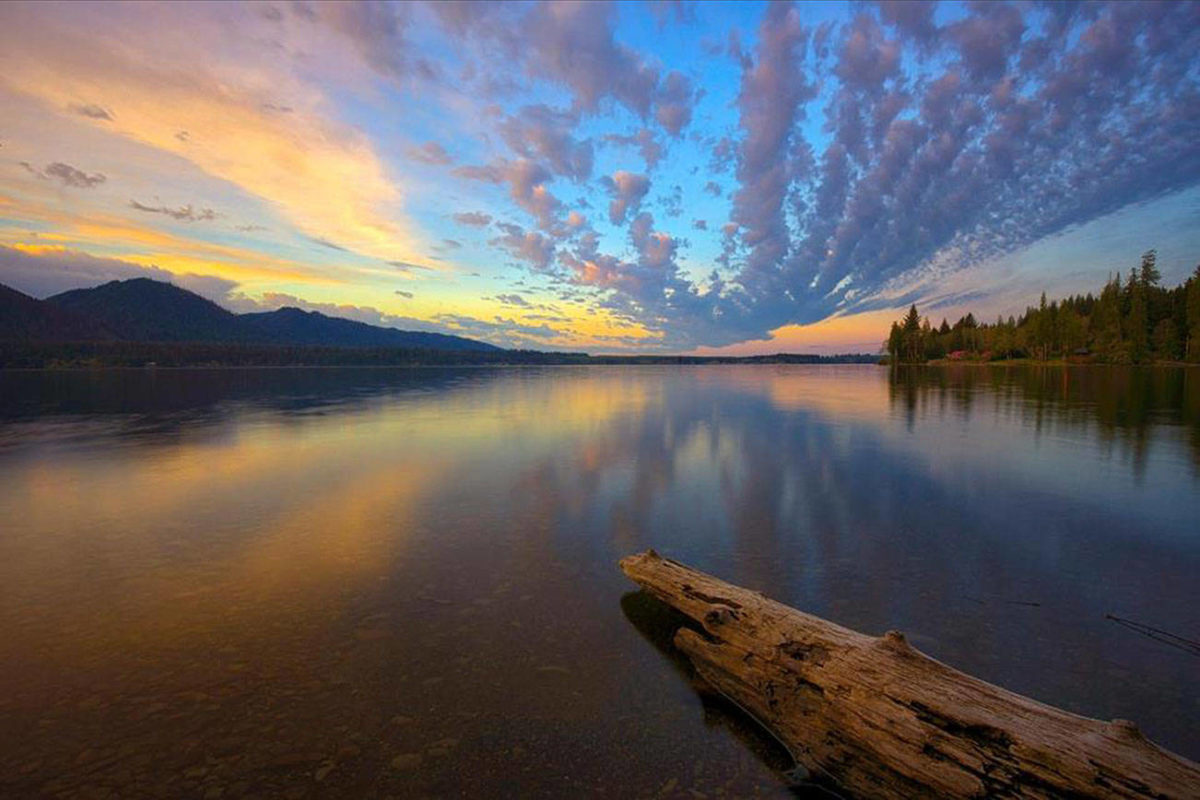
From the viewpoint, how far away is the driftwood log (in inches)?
159

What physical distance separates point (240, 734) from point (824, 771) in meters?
6.23

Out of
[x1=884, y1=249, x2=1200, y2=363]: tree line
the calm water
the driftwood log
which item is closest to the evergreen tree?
[x1=884, y1=249, x2=1200, y2=363]: tree line

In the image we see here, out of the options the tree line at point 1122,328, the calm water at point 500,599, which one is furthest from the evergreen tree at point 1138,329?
the calm water at point 500,599

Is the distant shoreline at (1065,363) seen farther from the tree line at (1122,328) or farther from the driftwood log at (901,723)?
the driftwood log at (901,723)

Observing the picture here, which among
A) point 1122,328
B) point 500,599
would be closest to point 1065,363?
point 1122,328

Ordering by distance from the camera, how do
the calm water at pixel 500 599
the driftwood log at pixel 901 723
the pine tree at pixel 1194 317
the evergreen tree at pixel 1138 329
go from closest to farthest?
the driftwood log at pixel 901 723 < the calm water at pixel 500 599 < the pine tree at pixel 1194 317 < the evergreen tree at pixel 1138 329

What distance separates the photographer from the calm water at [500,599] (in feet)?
18.5

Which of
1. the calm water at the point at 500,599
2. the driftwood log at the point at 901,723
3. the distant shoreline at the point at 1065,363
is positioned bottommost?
the calm water at the point at 500,599

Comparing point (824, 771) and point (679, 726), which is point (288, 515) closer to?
point (679, 726)

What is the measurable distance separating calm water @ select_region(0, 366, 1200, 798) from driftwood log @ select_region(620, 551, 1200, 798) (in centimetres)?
53

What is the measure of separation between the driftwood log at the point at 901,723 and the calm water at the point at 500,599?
53 centimetres

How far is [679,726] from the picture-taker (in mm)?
6102

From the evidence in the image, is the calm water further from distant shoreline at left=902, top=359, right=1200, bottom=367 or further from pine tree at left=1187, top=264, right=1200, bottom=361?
distant shoreline at left=902, top=359, right=1200, bottom=367

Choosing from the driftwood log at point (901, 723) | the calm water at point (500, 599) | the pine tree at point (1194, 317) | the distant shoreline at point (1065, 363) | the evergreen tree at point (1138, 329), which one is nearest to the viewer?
the driftwood log at point (901, 723)
